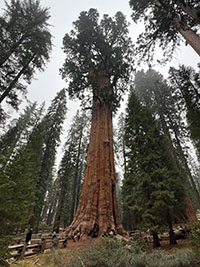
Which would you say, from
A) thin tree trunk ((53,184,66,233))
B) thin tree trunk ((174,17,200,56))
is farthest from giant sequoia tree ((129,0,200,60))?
thin tree trunk ((53,184,66,233))

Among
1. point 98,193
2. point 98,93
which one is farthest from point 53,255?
point 98,93

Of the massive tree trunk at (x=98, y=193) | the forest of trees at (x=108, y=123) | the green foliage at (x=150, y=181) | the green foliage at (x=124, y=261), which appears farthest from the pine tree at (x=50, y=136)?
the green foliage at (x=124, y=261)

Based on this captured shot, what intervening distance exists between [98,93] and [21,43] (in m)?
6.12

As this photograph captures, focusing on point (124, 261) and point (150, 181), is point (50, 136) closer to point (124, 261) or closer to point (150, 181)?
point (150, 181)

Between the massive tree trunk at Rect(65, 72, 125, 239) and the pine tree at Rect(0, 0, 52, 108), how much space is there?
203 inches

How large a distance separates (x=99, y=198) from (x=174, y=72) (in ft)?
47.8

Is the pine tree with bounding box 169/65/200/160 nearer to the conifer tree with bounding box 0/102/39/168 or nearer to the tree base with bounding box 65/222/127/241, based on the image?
the tree base with bounding box 65/222/127/241

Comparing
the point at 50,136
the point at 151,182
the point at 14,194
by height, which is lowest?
the point at 14,194

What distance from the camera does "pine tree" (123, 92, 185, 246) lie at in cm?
759

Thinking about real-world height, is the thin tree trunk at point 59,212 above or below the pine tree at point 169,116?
below

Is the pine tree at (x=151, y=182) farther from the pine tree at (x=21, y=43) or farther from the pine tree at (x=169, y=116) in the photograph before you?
the pine tree at (x=21, y=43)

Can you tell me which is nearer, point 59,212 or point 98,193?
point 98,193

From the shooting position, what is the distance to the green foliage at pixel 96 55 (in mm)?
11292

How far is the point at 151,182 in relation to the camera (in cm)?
821
